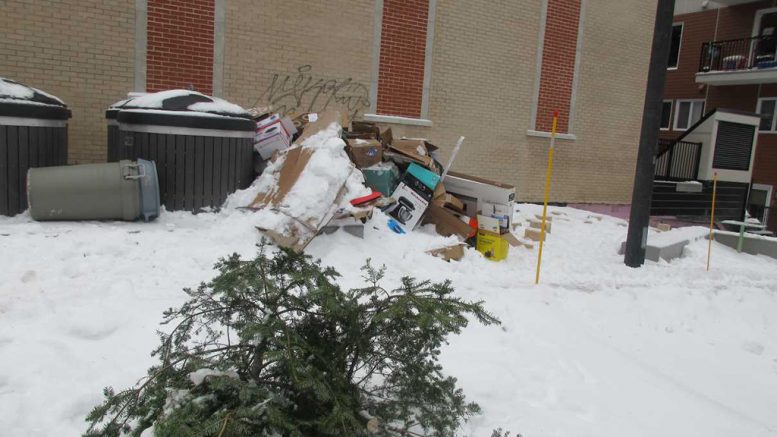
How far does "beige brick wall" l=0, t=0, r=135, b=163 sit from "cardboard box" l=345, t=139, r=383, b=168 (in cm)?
439

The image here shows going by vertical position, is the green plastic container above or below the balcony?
below

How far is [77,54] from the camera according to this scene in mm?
9258

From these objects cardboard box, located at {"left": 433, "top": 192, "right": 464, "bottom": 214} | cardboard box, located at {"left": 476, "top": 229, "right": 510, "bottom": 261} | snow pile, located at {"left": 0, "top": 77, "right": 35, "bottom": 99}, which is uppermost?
snow pile, located at {"left": 0, "top": 77, "right": 35, "bottom": 99}

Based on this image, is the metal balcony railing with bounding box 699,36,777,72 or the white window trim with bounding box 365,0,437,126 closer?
the white window trim with bounding box 365,0,437,126

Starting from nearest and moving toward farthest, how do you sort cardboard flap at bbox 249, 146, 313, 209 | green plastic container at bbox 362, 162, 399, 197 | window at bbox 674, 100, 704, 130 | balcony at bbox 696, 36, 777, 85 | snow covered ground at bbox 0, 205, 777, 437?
snow covered ground at bbox 0, 205, 777, 437
cardboard flap at bbox 249, 146, 313, 209
green plastic container at bbox 362, 162, 399, 197
balcony at bbox 696, 36, 777, 85
window at bbox 674, 100, 704, 130

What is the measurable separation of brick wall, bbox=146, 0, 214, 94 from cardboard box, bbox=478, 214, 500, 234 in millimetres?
5583

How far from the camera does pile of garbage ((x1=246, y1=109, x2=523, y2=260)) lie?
633 centimetres

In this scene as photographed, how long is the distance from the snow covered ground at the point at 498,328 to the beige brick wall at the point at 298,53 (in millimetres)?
4480

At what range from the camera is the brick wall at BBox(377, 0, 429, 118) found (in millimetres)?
11961

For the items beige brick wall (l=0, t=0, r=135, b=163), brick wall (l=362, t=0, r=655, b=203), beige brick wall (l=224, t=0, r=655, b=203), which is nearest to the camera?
beige brick wall (l=0, t=0, r=135, b=163)

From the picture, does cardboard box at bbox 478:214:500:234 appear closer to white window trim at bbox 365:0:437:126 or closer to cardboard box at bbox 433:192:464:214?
cardboard box at bbox 433:192:464:214

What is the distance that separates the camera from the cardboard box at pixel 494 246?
7.68 m

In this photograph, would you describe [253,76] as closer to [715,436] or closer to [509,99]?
[509,99]

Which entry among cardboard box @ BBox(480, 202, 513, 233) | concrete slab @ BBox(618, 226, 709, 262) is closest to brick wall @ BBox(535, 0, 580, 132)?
concrete slab @ BBox(618, 226, 709, 262)
